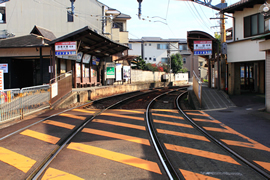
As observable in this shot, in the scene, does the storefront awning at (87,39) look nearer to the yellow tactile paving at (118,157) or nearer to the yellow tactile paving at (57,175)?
the yellow tactile paving at (118,157)

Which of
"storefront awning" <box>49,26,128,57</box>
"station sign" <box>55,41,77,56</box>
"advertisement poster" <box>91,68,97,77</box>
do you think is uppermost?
"storefront awning" <box>49,26,128,57</box>

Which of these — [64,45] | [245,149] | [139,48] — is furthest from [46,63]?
[139,48]

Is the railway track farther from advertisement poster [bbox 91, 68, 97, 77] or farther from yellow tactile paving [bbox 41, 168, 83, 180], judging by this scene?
advertisement poster [bbox 91, 68, 97, 77]

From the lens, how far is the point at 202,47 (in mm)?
18578

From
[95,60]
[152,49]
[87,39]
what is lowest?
[95,60]

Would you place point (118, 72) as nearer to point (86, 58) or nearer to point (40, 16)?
point (86, 58)

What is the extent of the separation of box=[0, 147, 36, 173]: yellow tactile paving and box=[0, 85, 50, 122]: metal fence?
381 centimetres

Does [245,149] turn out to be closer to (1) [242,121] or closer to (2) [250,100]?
(1) [242,121]

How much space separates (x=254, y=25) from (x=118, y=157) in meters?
14.8

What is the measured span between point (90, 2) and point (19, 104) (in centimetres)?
2413

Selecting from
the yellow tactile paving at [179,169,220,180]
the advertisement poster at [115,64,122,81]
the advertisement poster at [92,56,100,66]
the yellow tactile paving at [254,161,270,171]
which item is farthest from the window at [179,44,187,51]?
the yellow tactile paving at [179,169,220,180]

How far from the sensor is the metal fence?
31.3 ft

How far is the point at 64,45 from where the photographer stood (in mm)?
16078

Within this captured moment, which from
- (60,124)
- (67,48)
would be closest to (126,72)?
(67,48)
